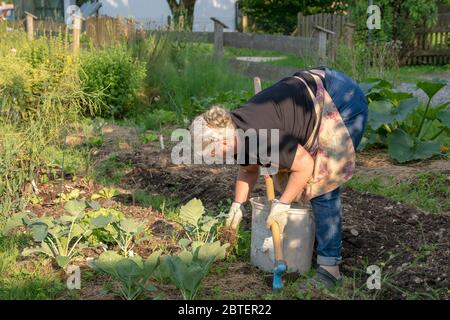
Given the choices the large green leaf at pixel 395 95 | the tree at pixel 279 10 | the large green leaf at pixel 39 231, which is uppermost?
the tree at pixel 279 10

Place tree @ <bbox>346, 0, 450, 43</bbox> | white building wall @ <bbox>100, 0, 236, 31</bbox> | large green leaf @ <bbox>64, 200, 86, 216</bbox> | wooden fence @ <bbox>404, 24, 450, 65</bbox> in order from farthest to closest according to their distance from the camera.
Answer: white building wall @ <bbox>100, 0, 236, 31</bbox> → wooden fence @ <bbox>404, 24, 450, 65</bbox> → tree @ <bbox>346, 0, 450, 43</bbox> → large green leaf @ <bbox>64, 200, 86, 216</bbox>

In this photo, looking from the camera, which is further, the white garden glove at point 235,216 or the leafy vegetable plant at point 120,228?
the white garden glove at point 235,216

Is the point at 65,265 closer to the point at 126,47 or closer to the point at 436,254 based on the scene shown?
the point at 436,254

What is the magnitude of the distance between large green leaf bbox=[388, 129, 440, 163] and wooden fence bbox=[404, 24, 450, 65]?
10.4 meters

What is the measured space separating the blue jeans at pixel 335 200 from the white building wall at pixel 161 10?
748 inches

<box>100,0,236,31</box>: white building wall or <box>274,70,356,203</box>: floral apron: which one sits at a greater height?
<box>100,0,236,31</box>: white building wall

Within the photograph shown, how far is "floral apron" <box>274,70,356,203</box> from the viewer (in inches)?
139

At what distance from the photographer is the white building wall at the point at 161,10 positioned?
2256 centimetres

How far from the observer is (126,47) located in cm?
927

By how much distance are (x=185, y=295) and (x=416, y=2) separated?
42.7 feet

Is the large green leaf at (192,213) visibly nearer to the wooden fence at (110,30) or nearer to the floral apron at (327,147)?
the floral apron at (327,147)
